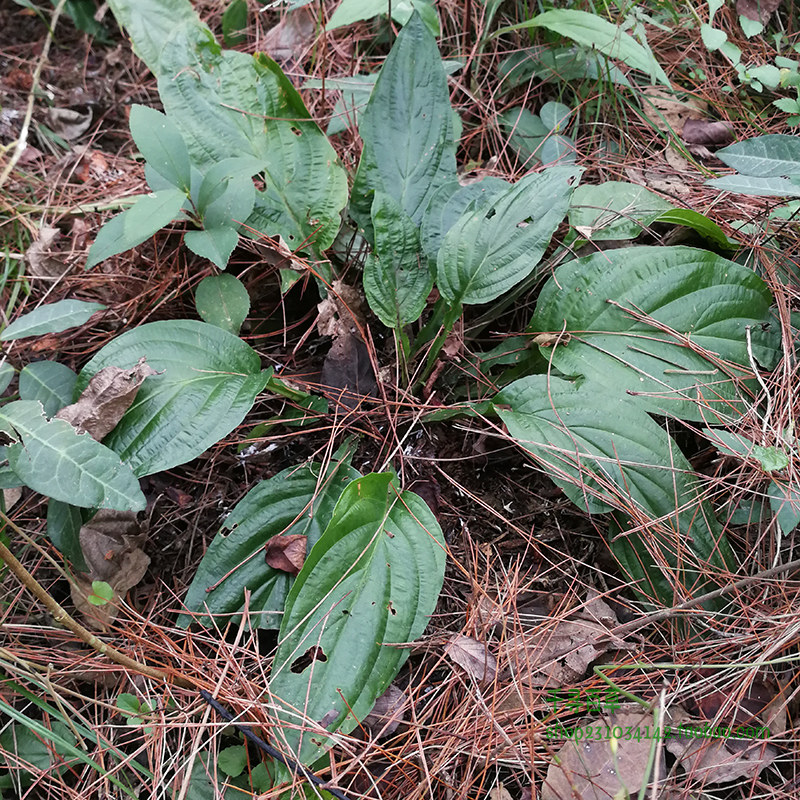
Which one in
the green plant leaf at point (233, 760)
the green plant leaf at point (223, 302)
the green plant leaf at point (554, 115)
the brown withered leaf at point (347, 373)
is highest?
the green plant leaf at point (554, 115)

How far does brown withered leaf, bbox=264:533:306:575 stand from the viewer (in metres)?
1.19

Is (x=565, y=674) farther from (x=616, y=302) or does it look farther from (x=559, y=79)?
Result: (x=559, y=79)

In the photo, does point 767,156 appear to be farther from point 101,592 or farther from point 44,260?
point 44,260

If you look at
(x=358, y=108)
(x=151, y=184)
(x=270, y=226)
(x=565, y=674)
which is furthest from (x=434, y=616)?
(x=358, y=108)

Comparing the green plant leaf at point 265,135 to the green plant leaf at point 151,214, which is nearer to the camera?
the green plant leaf at point 151,214

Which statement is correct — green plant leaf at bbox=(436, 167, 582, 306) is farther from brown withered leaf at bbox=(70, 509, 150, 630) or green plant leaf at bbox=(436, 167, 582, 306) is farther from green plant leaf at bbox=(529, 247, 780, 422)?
brown withered leaf at bbox=(70, 509, 150, 630)

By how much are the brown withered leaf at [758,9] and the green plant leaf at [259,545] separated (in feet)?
5.47

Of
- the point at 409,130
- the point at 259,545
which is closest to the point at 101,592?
the point at 259,545

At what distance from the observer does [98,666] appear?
1.13 m

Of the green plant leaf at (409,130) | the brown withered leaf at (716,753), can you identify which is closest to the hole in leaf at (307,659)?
the brown withered leaf at (716,753)

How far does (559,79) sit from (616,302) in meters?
0.78

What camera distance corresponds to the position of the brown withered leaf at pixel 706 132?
63.7 inches

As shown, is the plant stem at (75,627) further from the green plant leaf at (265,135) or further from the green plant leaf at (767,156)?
the green plant leaf at (767,156)

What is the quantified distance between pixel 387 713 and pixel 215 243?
96cm
